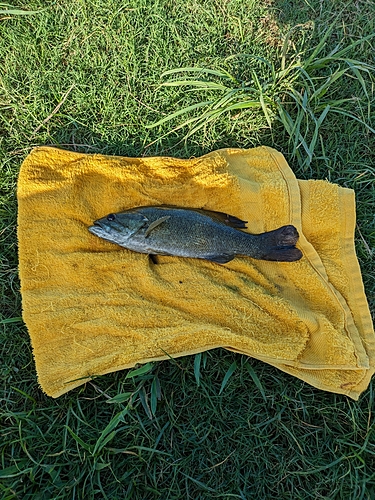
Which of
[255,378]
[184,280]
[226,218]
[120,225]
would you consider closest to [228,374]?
[255,378]

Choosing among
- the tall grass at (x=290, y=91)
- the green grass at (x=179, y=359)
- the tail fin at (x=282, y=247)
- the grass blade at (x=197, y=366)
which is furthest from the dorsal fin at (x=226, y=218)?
the grass blade at (x=197, y=366)

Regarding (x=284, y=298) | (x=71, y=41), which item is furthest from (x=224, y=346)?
(x=71, y=41)

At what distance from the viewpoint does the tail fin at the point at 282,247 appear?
284 cm

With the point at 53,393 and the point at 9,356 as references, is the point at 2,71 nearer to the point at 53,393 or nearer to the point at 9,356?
the point at 9,356

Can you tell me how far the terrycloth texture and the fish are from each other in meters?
0.13

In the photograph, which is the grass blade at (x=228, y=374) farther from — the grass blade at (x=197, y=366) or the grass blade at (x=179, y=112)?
the grass blade at (x=179, y=112)

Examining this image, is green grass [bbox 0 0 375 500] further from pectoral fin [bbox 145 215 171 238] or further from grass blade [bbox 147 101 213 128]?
pectoral fin [bbox 145 215 171 238]

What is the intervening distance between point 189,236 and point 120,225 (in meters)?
0.49

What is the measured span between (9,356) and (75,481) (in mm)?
947

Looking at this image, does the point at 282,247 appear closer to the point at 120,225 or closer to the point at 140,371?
the point at 120,225

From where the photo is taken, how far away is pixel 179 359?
2.84 m

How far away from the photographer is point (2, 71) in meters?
3.35

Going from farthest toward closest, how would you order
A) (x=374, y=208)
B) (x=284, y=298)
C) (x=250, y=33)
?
(x=250, y=33) < (x=374, y=208) < (x=284, y=298)

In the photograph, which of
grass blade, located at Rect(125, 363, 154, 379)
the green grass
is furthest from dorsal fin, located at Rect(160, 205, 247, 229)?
grass blade, located at Rect(125, 363, 154, 379)
